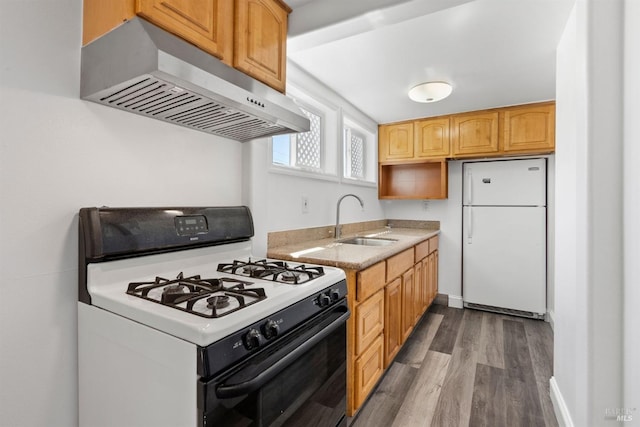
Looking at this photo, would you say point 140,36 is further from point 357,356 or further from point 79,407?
point 357,356

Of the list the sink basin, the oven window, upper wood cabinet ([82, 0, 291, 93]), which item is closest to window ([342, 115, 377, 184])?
the sink basin

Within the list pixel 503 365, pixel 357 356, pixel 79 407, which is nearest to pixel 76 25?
pixel 79 407

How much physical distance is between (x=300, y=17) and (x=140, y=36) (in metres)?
0.95

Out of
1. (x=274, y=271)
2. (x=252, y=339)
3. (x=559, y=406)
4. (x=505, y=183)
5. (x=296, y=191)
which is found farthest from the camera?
(x=505, y=183)

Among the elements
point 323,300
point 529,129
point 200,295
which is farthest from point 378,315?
point 529,129

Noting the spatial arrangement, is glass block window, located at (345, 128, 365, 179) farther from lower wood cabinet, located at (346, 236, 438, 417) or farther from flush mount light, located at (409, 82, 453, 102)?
lower wood cabinet, located at (346, 236, 438, 417)

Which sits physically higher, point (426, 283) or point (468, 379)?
point (426, 283)

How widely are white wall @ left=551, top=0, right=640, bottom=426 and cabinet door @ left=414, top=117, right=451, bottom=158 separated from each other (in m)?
2.00

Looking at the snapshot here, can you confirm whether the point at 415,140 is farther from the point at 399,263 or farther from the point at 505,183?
the point at 399,263

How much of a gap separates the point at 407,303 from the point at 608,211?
1.46m

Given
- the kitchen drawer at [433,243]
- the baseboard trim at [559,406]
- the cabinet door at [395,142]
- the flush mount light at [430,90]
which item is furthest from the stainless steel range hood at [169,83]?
the cabinet door at [395,142]

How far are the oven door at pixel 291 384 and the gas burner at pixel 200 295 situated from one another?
0.51ft

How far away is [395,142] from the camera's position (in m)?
3.62

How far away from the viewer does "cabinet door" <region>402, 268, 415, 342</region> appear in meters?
2.31
